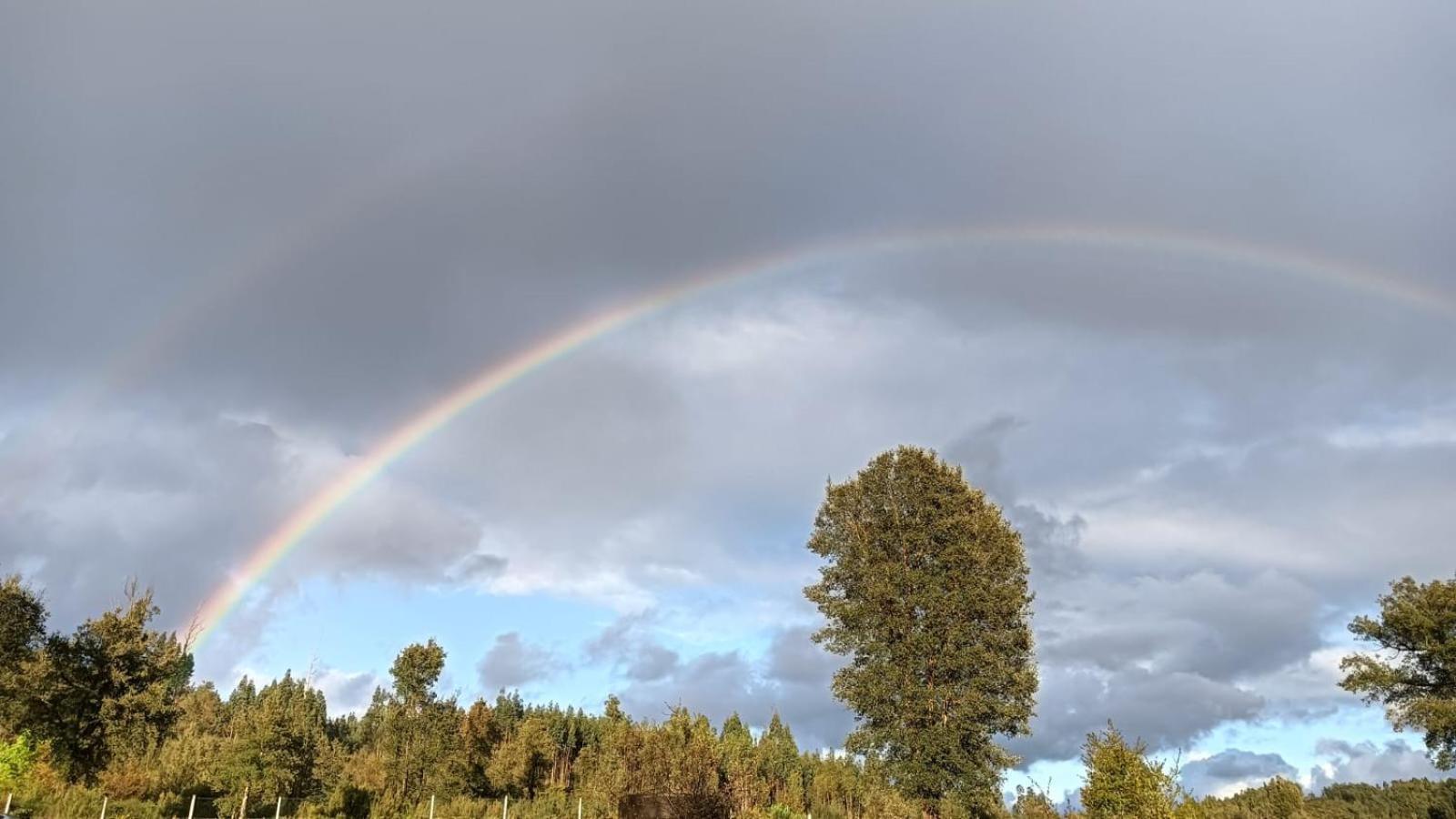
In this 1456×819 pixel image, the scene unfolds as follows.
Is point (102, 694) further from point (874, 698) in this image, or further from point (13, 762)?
point (874, 698)

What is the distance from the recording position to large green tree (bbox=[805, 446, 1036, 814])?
1305 inches

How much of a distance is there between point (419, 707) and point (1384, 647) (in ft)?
169

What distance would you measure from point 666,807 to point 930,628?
14.1 m

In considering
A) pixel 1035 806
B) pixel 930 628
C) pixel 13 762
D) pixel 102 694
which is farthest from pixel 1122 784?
pixel 102 694

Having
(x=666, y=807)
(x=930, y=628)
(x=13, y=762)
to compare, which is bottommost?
(x=666, y=807)

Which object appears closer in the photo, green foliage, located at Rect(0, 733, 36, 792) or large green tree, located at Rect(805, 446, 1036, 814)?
green foliage, located at Rect(0, 733, 36, 792)

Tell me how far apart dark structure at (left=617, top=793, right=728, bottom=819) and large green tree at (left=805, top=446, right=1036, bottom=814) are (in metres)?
11.0

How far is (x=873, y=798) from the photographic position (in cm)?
3456

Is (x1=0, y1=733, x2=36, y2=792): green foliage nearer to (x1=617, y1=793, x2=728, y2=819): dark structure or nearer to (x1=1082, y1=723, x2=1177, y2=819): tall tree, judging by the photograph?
(x1=617, y1=793, x2=728, y2=819): dark structure

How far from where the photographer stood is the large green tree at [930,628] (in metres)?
33.2

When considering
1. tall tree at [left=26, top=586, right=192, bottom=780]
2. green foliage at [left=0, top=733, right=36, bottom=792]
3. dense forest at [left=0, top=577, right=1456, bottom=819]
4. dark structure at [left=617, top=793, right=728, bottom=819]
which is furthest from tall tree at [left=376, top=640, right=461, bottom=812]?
dark structure at [left=617, top=793, right=728, bottom=819]

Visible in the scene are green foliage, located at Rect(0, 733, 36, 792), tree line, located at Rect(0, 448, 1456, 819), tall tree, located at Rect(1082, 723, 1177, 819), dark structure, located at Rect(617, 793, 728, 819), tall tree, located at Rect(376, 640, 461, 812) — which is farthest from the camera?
tall tree, located at Rect(376, 640, 461, 812)

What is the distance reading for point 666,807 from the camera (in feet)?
79.7

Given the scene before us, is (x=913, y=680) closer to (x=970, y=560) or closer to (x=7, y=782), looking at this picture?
(x=970, y=560)
